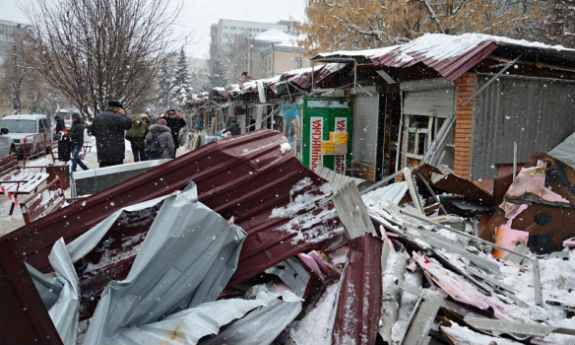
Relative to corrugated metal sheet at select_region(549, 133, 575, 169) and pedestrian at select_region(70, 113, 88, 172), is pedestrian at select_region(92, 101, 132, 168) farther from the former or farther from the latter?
corrugated metal sheet at select_region(549, 133, 575, 169)

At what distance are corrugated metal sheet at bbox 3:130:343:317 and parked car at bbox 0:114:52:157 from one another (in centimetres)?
1669

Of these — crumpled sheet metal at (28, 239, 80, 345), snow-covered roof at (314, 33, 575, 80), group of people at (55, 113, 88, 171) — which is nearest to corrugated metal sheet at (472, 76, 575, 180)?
snow-covered roof at (314, 33, 575, 80)

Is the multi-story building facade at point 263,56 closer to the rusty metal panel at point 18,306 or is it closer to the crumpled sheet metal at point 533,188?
the crumpled sheet metal at point 533,188

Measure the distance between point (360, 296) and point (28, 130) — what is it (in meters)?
20.0

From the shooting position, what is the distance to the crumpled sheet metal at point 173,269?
2299 millimetres

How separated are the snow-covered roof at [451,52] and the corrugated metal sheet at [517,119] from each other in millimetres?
779

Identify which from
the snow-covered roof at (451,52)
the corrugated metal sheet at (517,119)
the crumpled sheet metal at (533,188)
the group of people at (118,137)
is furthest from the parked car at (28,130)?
the crumpled sheet metal at (533,188)

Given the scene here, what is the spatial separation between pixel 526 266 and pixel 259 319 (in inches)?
138

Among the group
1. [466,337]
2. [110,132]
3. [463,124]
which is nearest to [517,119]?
[463,124]

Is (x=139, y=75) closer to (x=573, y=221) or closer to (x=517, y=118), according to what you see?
(x=517, y=118)

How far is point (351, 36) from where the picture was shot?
17.5 m

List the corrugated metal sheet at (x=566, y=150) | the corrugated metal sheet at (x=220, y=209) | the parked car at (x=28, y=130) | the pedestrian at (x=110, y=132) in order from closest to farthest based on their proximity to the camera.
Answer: the corrugated metal sheet at (x=220, y=209) < the corrugated metal sheet at (x=566, y=150) < the pedestrian at (x=110, y=132) < the parked car at (x=28, y=130)

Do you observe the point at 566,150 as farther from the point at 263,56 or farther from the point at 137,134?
the point at 263,56

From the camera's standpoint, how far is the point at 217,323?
2.27m
